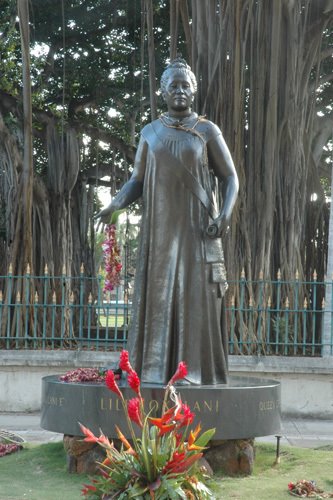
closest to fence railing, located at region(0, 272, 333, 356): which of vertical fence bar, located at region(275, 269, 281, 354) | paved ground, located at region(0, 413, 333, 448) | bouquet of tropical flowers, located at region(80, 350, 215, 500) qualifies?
vertical fence bar, located at region(275, 269, 281, 354)

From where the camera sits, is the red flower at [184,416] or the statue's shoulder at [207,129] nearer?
the red flower at [184,416]

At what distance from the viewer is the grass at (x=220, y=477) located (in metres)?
5.70

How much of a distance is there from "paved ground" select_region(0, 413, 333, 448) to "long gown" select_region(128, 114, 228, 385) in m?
2.27

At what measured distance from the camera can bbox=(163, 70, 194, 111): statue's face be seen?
623 centimetres

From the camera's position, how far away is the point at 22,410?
36.2 feet

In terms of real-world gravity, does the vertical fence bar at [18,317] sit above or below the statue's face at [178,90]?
below

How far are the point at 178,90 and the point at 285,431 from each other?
445 cm

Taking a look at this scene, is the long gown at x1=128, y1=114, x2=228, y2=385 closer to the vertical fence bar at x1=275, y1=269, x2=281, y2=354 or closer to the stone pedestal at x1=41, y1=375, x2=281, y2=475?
the stone pedestal at x1=41, y1=375, x2=281, y2=475

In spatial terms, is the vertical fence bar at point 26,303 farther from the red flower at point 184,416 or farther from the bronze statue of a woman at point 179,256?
the red flower at point 184,416

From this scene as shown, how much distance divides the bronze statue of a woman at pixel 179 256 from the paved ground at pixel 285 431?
2280 millimetres

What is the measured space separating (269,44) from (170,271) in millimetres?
6236

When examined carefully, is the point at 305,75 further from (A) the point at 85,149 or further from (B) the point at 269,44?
(A) the point at 85,149

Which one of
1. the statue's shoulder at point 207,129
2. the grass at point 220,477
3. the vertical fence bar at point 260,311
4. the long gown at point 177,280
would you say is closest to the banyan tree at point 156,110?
the vertical fence bar at point 260,311

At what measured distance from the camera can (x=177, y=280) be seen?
20.5ft
